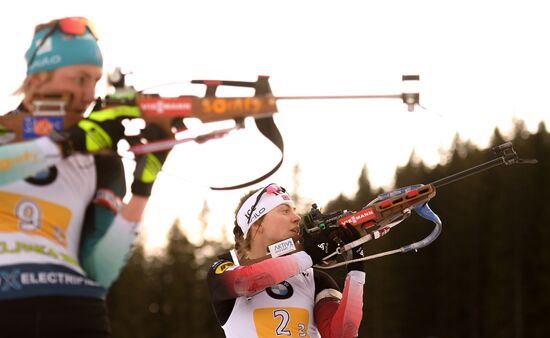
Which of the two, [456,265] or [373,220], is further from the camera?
[456,265]

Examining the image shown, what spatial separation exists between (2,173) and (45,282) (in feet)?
1.65

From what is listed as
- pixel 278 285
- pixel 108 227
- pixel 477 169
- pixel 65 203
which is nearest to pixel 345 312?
pixel 278 285

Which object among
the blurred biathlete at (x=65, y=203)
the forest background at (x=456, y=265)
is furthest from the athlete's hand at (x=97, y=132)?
the forest background at (x=456, y=265)

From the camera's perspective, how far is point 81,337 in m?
4.23

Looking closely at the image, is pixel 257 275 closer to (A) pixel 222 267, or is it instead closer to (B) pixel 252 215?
(A) pixel 222 267

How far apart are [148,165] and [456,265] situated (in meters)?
65.5

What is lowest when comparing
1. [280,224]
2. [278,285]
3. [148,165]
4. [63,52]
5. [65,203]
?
[278,285]

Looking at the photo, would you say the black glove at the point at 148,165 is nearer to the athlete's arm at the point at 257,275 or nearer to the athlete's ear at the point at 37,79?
the athlete's ear at the point at 37,79

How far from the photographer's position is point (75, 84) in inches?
171

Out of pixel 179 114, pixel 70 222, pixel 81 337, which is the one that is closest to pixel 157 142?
pixel 179 114

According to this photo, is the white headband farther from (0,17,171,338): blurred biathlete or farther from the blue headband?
the blue headband

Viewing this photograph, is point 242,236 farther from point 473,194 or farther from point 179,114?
point 473,194

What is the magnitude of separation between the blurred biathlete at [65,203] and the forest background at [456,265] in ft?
181

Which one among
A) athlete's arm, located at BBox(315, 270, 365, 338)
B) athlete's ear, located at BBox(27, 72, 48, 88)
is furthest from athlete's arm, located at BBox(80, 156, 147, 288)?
athlete's arm, located at BBox(315, 270, 365, 338)
